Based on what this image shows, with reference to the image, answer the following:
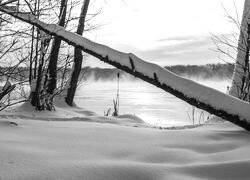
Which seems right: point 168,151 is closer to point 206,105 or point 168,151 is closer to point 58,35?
point 206,105

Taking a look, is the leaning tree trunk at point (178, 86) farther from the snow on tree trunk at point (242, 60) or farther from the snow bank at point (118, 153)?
the snow on tree trunk at point (242, 60)

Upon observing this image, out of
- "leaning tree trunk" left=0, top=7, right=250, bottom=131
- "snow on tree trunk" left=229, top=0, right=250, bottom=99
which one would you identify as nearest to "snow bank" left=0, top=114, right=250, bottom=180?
"leaning tree trunk" left=0, top=7, right=250, bottom=131

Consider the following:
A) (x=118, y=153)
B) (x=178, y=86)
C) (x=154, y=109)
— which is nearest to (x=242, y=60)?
(x=178, y=86)

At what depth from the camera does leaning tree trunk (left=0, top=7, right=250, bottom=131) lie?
3.31 metres

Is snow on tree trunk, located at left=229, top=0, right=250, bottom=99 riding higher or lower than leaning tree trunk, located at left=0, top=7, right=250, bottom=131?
higher

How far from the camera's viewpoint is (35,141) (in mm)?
2596

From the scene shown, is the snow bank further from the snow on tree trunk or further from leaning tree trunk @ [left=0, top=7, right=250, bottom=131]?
the snow on tree trunk

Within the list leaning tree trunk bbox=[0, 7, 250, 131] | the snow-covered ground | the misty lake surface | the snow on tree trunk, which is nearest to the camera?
the snow-covered ground

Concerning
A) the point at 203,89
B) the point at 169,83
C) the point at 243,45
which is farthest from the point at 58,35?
the point at 243,45

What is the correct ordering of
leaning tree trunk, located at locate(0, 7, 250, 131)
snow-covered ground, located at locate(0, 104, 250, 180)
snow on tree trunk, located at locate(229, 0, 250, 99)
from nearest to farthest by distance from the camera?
snow-covered ground, located at locate(0, 104, 250, 180) < leaning tree trunk, located at locate(0, 7, 250, 131) < snow on tree trunk, located at locate(229, 0, 250, 99)

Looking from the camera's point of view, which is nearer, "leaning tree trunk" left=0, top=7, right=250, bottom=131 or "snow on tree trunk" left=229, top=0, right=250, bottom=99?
"leaning tree trunk" left=0, top=7, right=250, bottom=131

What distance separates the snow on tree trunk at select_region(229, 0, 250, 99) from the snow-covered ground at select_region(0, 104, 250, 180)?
347 cm

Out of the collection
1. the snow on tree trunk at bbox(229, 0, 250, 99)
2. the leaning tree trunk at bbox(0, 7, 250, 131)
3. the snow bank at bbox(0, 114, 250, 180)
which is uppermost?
the snow on tree trunk at bbox(229, 0, 250, 99)

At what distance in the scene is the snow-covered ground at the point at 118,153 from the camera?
191cm
